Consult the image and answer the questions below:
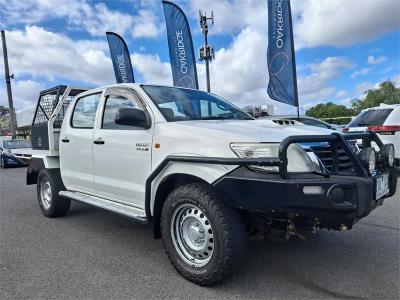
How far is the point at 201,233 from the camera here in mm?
3326

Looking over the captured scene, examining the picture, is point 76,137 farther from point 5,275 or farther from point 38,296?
point 38,296

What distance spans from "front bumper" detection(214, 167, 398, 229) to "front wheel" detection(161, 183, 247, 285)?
22 centimetres

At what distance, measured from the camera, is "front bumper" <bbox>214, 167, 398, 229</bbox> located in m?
2.71

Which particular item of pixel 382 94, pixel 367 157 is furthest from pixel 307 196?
pixel 382 94

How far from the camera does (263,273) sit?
3.52 m

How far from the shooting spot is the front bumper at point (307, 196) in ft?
8.87

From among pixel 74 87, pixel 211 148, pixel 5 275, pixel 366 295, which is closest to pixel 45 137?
pixel 74 87

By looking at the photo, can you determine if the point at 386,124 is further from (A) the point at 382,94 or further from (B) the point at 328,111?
(B) the point at 328,111

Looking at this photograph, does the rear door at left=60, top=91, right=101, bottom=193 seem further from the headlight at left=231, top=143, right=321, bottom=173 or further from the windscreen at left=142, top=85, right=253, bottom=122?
the headlight at left=231, top=143, right=321, bottom=173

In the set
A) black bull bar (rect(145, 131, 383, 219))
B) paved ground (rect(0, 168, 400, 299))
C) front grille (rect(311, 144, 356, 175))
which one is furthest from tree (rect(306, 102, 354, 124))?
black bull bar (rect(145, 131, 383, 219))

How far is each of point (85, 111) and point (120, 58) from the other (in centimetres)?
1438

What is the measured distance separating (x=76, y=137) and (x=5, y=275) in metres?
2.01

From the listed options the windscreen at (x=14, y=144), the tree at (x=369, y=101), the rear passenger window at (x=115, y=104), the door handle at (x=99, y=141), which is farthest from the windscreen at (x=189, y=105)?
the tree at (x=369, y=101)

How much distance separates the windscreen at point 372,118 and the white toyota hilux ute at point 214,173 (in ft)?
16.7
